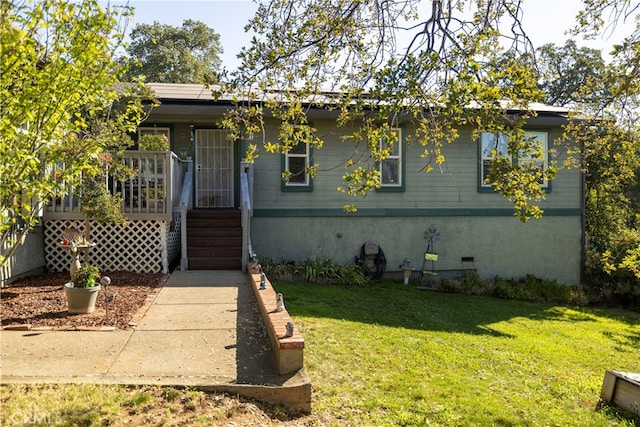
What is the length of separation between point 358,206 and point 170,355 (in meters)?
7.44

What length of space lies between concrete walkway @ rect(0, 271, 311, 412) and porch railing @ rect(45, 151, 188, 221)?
2.78m

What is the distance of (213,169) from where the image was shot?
12.0 m

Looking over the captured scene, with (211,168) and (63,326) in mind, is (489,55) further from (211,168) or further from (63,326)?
(211,168)

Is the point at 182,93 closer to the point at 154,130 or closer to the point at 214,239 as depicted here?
the point at 154,130

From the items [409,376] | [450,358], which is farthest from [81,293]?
[450,358]

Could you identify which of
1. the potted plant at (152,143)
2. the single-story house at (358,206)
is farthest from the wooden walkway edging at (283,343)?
the potted plant at (152,143)

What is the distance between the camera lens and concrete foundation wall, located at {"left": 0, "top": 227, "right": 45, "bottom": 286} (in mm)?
7499

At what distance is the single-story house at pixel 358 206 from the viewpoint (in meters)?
10.7

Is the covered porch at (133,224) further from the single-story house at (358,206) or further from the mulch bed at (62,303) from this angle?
the single-story house at (358,206)

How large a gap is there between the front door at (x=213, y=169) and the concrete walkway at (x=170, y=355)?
5.83 meters

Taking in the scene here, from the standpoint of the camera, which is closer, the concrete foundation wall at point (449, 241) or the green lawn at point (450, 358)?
the green lawn at point (450, 358)

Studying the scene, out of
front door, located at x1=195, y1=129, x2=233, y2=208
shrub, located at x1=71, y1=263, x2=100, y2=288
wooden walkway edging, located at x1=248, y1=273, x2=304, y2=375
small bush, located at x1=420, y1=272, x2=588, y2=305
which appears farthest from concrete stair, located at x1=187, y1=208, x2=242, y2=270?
small bush, located at x1=420, y1=272, x2=588, y2=305

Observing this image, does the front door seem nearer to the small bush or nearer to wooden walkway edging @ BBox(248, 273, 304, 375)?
the small bush

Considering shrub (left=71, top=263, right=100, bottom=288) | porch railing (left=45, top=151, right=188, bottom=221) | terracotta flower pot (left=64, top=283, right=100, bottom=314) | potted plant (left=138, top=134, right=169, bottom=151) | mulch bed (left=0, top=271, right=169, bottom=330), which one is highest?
potted plant (left=138, top=134, right=169, bottom=151)
